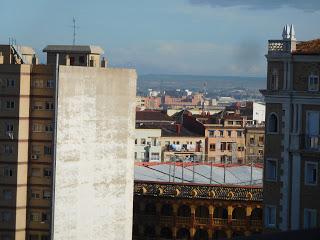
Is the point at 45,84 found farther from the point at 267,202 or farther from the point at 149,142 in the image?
the point at 149,142

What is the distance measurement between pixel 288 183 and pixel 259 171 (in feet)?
221

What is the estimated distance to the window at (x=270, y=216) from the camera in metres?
50.2

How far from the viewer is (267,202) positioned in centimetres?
5047

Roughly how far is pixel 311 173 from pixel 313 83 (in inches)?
144

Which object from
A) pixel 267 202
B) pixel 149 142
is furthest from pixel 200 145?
pixel 267 202

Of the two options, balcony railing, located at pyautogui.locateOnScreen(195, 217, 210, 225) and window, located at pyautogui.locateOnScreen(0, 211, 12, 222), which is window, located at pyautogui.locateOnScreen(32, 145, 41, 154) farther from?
balcony railing, located at pyautogui.locateOnScreen(195, 217, 210, 225)

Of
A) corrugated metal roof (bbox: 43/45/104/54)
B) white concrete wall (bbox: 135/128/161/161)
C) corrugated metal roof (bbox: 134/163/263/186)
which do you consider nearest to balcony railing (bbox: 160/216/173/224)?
corrugated metal roof (bbox: 134/163/263/186)

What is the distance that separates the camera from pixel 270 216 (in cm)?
5047

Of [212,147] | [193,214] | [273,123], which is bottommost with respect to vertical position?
[193,214]

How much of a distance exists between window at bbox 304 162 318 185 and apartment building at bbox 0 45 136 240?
36207 mm

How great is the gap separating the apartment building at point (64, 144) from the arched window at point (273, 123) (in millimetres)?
34203

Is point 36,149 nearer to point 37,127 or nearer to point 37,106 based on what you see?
point 37,127

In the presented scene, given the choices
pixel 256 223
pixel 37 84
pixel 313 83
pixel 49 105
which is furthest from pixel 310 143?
pixel 256 223

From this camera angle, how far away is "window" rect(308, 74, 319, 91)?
48750mm
